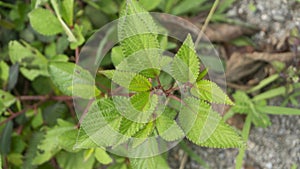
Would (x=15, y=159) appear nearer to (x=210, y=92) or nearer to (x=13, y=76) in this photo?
(x=13, y=76)

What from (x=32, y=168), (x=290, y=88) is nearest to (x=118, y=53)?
(x=32, y=168)

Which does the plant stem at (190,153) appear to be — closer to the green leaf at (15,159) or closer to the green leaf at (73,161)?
the green leaf at (73,161)

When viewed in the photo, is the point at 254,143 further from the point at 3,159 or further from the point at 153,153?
the point at 3,159

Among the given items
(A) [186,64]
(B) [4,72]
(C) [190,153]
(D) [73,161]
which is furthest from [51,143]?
(A) [186,64]

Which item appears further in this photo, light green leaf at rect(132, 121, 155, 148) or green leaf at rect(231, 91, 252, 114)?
green leaf at rect(231, 91, 252, 114)

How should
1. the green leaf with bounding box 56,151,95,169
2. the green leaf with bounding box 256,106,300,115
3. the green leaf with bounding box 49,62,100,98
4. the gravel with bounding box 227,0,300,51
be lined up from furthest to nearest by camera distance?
1. the gravel with bounding box 227,0,300,51
2. the green leaf with bounding box 56,151,95,169
3. the green leaf with bounding box 256,106,300,115
4. the green leaf with bounding box 49,62,100,98

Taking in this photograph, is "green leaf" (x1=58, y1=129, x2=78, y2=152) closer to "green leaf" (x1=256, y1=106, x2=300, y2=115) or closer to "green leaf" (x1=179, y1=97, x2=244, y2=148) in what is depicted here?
"green leaf" (x1=179, y1=97, x2=244, y2=148)

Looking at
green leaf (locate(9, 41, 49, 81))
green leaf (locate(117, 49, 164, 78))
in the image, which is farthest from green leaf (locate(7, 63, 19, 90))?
green leaf (locate(117, 49, 164, 78))

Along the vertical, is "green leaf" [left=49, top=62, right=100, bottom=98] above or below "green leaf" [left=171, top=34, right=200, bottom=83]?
below
